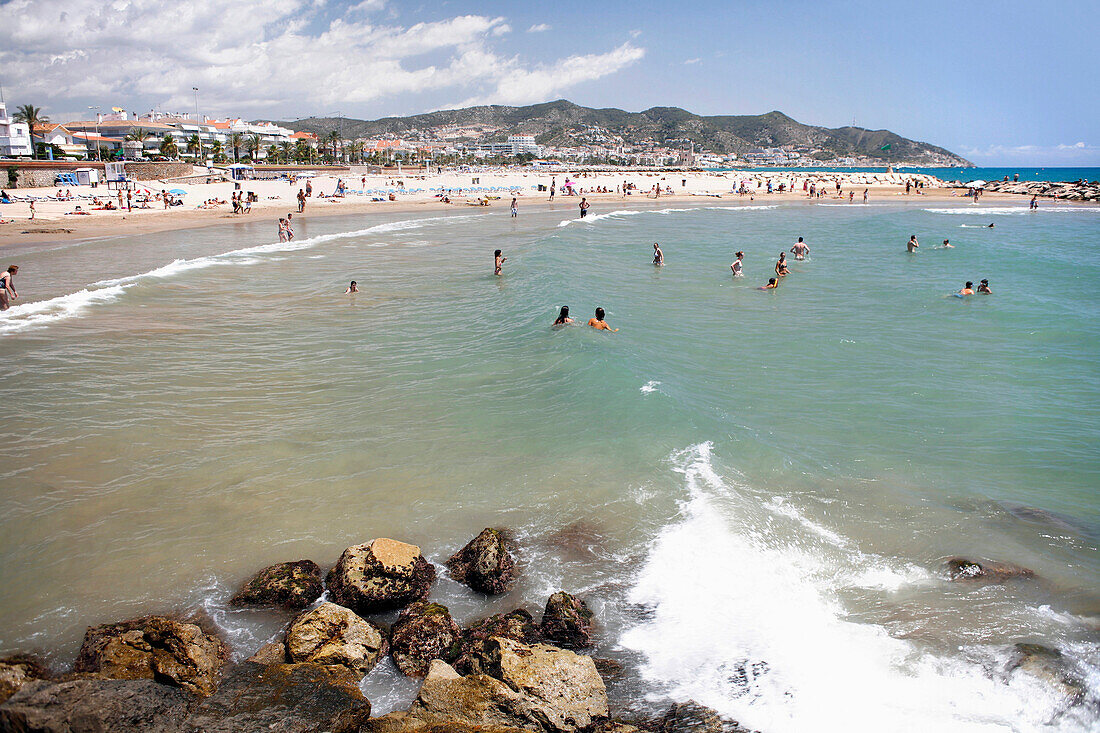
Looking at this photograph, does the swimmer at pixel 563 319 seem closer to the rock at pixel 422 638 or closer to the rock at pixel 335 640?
the rock at pixel 422 638

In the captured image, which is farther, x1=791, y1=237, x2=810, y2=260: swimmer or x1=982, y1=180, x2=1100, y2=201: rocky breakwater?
x1=982, y1=180, x2=1100, y2=201: rocky breakwater

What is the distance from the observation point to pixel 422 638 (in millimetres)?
5973

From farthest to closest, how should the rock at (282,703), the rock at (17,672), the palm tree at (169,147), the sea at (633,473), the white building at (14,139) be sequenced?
the palm tree at (169,147) → the white building at (14,139) → the sea at (633,473) → the rock at (17,672) → the rock at (282,703)

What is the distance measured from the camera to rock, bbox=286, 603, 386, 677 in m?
5.69

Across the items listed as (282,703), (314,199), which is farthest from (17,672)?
(314,199)

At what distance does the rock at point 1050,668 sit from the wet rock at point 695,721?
9.30 feet

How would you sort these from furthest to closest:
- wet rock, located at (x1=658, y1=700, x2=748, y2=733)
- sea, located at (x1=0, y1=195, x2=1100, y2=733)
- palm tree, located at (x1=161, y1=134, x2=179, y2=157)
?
1. palm tree, located at (x1=161, y1=134, x2=179, y2=157)
2. sea, located at (x1=0, y1=195, x2=1100, y2=733)
3. wet rock, located at (x1=658, y1=700, x2=748, y2=733)

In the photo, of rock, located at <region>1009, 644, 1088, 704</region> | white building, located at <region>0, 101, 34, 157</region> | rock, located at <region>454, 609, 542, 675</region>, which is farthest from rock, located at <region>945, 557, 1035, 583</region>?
white building, located at <region>0, 101, 34, 157</region>

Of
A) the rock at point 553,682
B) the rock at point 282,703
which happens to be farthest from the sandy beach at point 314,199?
the rock at point 553,682

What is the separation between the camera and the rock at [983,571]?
705 centimetres

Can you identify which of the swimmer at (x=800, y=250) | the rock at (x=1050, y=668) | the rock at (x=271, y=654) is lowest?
the rock at (x=271, y=654)

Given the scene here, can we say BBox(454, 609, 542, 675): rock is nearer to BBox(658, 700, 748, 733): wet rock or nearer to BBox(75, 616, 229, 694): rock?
BBox(658, 700, 748, 733): wet rock

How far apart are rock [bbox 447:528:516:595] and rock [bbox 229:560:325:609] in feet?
4.97

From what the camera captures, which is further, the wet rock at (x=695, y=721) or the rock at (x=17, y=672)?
the wet rock at (x=695, y=721)
